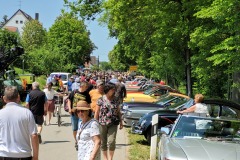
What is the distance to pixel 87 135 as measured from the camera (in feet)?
16.8

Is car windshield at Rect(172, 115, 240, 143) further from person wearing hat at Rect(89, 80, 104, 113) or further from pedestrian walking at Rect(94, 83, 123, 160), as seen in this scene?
person wearing hat at Rect(89, 80, 104, 113)

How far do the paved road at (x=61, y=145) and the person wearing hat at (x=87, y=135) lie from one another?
4121 millimetres

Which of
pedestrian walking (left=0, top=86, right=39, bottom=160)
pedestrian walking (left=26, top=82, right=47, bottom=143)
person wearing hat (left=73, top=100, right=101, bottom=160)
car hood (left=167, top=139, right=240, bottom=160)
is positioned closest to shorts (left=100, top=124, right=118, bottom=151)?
car hood (left=167, top=139, right=240, bottom=160)

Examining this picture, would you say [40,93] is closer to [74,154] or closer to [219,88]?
[74,154]

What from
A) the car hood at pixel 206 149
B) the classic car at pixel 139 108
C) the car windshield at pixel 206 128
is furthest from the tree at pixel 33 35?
the car hood at pixel 206 149

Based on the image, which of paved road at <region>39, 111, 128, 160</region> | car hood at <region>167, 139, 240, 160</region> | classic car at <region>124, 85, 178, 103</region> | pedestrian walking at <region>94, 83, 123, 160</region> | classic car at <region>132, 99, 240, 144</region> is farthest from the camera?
classic car at <region>124, 85, 178, 103</region>

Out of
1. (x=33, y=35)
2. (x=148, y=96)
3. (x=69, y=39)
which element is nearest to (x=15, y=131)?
(x=148, y=96)

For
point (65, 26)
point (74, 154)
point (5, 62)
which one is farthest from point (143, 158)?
point (65, 26)

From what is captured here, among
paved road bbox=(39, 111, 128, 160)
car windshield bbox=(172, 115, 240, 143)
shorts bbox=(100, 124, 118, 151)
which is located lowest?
paved road bbox=(39, 111, 128, 160)

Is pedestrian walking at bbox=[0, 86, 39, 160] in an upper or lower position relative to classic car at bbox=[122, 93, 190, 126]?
upper

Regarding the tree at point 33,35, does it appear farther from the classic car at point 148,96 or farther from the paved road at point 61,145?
the paved road at point 61,145

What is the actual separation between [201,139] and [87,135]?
2.43 meters

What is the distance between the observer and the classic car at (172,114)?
10156mm

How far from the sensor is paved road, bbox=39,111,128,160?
9.41m
